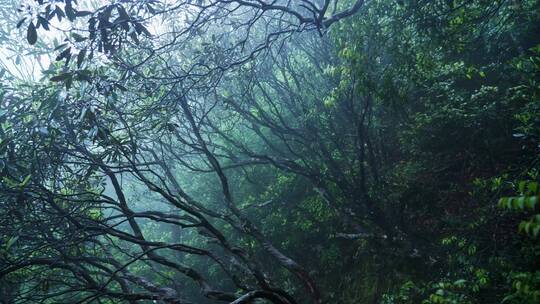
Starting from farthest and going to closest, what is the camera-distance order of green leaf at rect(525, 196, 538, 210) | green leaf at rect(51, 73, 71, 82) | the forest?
1. the forest
2. green leaf at rect(51, 73, 71, 82)
3. green leaf at rect(525, 196, 538, 210)

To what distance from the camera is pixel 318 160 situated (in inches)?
344

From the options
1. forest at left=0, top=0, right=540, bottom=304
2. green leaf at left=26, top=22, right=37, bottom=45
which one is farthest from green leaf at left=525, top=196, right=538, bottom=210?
green leaf at left=26, top=22, right=37, bottom=45

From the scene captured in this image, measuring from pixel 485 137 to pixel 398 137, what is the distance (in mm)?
1801

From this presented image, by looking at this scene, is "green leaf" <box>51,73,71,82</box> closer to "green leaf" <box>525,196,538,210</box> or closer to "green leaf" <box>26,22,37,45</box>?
"green leaf" <box>26,22,37,45</box>

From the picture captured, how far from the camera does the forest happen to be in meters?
4.27

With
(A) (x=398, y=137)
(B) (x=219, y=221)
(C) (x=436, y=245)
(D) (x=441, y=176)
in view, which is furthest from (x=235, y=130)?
(C) (x=436, y=245)

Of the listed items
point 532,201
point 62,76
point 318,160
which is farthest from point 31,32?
point 318,160

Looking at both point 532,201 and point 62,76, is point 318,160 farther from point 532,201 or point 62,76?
point 532,201

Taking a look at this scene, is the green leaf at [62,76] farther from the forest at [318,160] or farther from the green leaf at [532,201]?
the green leaf at [532,201]

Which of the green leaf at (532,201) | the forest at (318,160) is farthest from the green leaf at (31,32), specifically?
the green leaf at (532,201)

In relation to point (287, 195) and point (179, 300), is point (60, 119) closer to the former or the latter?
point (179, 300)

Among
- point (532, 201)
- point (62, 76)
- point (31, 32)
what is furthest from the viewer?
point (62, 76)

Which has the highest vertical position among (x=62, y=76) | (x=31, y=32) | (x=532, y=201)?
(x=31, y=32)

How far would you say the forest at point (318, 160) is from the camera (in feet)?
14.0
